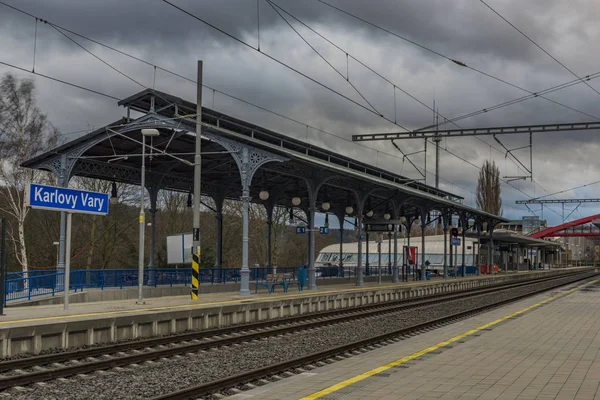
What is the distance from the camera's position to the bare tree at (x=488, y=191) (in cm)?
9594

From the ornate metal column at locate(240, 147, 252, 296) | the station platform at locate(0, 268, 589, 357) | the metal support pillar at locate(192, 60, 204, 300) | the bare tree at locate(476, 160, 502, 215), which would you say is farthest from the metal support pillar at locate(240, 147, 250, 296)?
the bare tree at locate(476, 160, 502, 215)

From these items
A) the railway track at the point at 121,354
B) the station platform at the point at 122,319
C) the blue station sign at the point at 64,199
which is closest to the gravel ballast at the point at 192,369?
the railway track at the point at 121,354

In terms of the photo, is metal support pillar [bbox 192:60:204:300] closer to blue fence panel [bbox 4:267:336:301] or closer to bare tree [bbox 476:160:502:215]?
blue fence panel [bbox 4:267:336:301]

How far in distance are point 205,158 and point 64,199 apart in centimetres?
1256

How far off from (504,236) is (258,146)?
47.0 m

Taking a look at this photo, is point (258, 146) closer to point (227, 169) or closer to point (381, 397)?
point (227, 169)

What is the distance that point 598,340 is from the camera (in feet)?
47.0

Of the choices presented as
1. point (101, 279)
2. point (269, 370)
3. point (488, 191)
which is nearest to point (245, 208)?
point (101, 279)

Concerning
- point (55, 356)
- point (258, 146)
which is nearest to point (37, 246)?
point (258, 146)

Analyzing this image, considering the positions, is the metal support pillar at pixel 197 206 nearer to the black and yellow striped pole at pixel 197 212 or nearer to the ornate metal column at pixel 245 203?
the black and yellow striped pole at pixel 197 212

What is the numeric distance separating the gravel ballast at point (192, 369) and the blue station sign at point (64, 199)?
6787 millimetres

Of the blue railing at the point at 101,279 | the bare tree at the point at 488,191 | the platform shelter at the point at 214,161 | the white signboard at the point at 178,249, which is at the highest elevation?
the bare tree at the point at 488,191

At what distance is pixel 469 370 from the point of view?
1036cm

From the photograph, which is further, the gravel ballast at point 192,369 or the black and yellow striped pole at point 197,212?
the black and yellow striped pole at point 197,212
